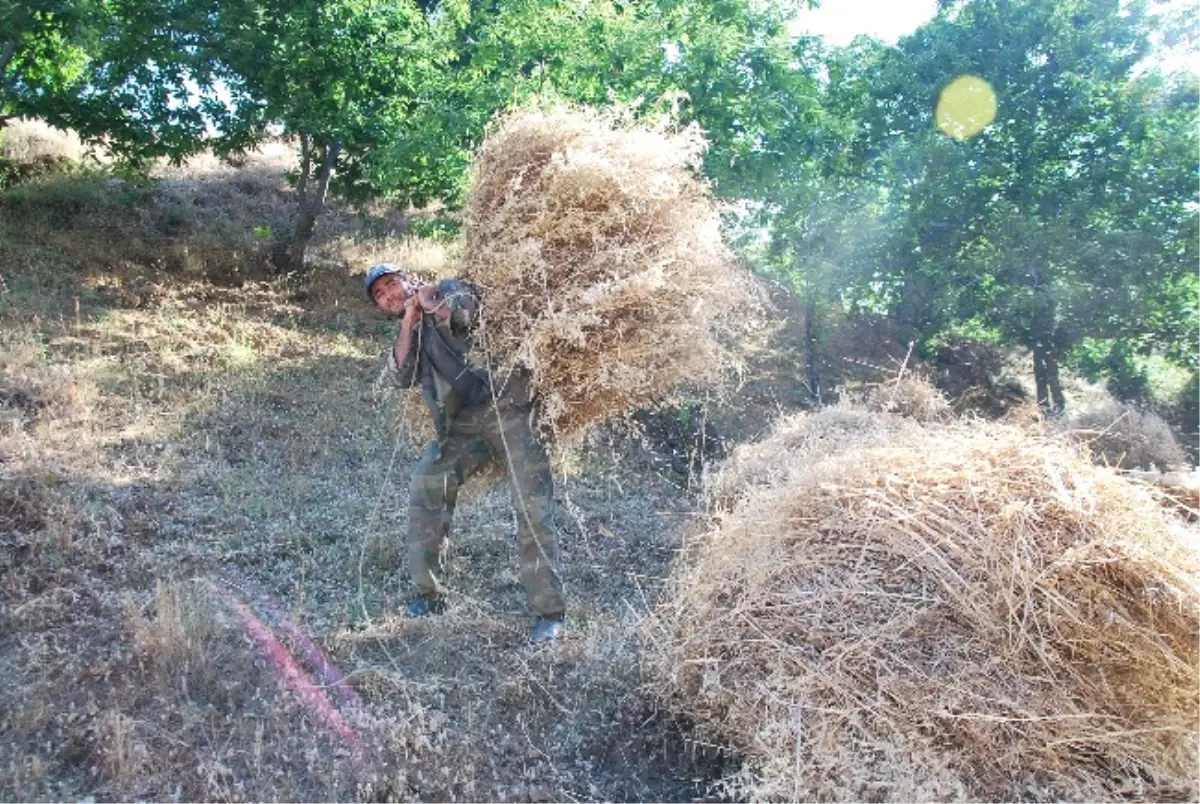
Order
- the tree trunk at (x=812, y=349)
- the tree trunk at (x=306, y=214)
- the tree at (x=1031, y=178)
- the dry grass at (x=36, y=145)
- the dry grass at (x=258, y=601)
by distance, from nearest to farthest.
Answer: the dry grass at (x=258, y=601) < the tree at (x=1031, y=178) < the tree trunk at (x=306, y=214) < the tree trunk at (x=812, y=349) < the dry grass at (x=36, y=145)

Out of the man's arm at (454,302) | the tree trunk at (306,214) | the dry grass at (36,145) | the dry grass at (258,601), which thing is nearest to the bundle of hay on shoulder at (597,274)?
the man's arm at (454,302)

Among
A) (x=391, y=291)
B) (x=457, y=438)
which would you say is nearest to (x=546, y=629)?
(x=457, y=438)

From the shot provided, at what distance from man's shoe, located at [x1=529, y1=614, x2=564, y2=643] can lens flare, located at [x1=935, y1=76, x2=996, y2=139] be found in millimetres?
10118

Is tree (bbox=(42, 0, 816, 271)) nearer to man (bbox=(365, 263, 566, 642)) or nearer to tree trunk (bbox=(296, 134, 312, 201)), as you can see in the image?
tree trunk (bbox=(296, 134, 312, 201))

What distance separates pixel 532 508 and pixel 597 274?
3.72ft

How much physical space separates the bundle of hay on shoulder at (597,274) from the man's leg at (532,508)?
0.60ft

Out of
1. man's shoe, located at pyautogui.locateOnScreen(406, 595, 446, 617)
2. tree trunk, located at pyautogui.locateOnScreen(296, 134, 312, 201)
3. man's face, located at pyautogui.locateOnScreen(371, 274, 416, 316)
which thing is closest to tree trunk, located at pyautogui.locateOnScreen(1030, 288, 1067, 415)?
man's shoe, located at pyautogui.locateOnScreen(406, 595, 446, 617)

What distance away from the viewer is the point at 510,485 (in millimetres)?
3998

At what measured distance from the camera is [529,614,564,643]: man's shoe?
3777 mm

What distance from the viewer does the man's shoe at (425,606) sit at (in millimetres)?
4020

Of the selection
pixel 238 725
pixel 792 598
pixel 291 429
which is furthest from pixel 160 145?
pixel 792 598

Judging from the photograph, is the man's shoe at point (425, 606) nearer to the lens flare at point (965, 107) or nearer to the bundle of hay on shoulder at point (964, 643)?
the bundle of hay on shoulder at point (964, 643)

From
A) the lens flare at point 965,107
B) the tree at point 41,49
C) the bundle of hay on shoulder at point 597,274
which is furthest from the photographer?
the lens flare at point 965,107

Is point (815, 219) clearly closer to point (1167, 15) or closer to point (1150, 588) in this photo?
point (1167, 15)
